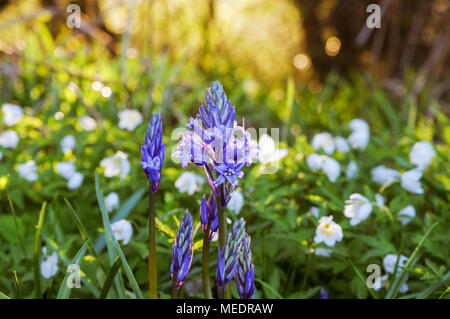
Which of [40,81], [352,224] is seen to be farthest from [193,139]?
[40,81]

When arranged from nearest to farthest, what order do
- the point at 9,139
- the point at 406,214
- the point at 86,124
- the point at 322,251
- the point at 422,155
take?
the point at 322,251
the point at 406,214
the point at 422,155
the point at 9,139
the point at 86,124

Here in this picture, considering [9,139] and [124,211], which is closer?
[124,211]

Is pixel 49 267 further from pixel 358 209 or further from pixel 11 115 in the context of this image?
pixel 11 115

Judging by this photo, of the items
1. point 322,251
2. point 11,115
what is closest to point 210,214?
point 322,251

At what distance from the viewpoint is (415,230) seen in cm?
185

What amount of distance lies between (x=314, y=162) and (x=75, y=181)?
1.20 metres

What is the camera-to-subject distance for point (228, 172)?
0.95 m

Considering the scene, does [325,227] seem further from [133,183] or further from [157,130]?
[133,183]

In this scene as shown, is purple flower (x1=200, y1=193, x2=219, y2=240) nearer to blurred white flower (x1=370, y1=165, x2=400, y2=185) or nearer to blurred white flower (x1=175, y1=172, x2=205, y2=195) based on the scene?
blurred white flower (x1=175, y1=172, x2=205, y2=195)

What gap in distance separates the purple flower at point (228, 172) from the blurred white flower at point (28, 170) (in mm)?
1500

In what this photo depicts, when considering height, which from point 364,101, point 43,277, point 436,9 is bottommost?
point 43,277

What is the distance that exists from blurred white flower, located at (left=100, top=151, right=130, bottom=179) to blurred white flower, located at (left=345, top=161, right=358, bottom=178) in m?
1.16

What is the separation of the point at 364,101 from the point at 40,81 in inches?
128

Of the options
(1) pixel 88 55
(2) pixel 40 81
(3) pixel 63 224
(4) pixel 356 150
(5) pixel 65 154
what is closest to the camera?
(3) pixel 63 224
